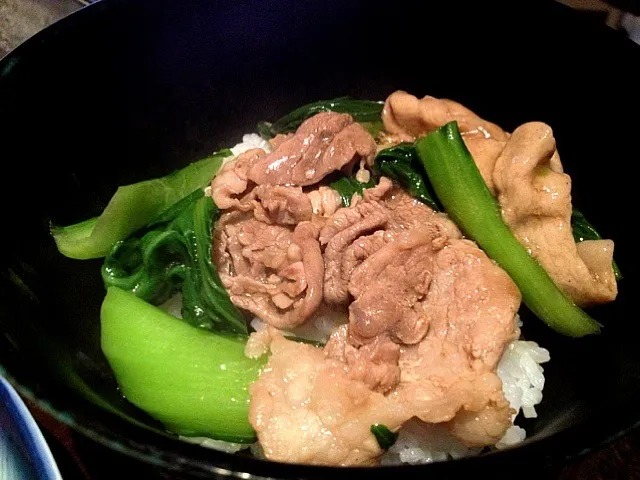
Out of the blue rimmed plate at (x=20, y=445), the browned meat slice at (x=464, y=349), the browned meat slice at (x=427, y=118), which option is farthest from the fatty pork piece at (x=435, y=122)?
the blue rimmed plate at (x=20, y=445)

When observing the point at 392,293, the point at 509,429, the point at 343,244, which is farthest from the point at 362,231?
the point at 509,429

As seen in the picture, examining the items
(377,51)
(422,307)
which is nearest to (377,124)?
(377,51)

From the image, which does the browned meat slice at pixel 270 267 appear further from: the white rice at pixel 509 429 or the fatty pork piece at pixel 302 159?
the white rice at pixel 509 429

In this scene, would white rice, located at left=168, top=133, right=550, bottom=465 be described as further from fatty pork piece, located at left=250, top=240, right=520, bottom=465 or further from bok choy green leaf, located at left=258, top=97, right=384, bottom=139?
bok choy green leaf, located at left=258, top=97, right=384, bottom=139

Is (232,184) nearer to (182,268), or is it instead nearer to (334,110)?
(182,268)

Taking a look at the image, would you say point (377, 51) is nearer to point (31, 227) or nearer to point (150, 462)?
point (31, 227)
